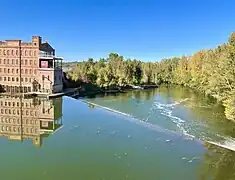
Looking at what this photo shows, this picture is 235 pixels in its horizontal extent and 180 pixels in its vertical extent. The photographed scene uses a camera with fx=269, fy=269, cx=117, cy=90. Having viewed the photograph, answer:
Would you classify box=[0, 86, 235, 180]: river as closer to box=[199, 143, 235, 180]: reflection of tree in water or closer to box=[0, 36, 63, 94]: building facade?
box=[199, 143, 235, 180]: reflection of tree in water

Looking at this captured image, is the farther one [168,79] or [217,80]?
[168,79]

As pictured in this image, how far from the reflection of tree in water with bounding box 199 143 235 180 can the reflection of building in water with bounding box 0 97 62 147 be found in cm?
860

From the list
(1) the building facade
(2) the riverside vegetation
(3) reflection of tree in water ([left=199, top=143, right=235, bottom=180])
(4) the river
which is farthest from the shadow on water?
(1) the building facade

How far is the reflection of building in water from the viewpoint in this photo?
17094 millimetres

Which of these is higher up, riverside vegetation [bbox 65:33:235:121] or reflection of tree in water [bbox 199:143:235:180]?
riverside vegetation [bbox 65:33:235:121]

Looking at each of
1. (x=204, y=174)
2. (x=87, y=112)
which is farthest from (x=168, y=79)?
(x=204, y=174)

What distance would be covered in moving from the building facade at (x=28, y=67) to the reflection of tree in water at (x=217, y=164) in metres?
24.0

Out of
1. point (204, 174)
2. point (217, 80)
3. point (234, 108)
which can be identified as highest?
point (217, 80)

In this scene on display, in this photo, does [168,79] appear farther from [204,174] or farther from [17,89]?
[204,174]

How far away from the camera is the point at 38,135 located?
16703 millimetres

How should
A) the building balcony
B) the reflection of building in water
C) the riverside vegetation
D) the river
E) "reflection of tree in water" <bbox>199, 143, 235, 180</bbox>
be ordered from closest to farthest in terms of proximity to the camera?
"reflection of tree in water" <bbox>199, 143, 235, 180</bbox>, the river, the reflection of building in water, the building balcony, the riverside vegetation

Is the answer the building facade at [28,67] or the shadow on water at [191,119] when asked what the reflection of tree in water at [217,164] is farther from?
the building facade at [28,67]

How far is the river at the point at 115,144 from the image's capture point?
433 inches

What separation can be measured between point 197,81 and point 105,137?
3237cm
